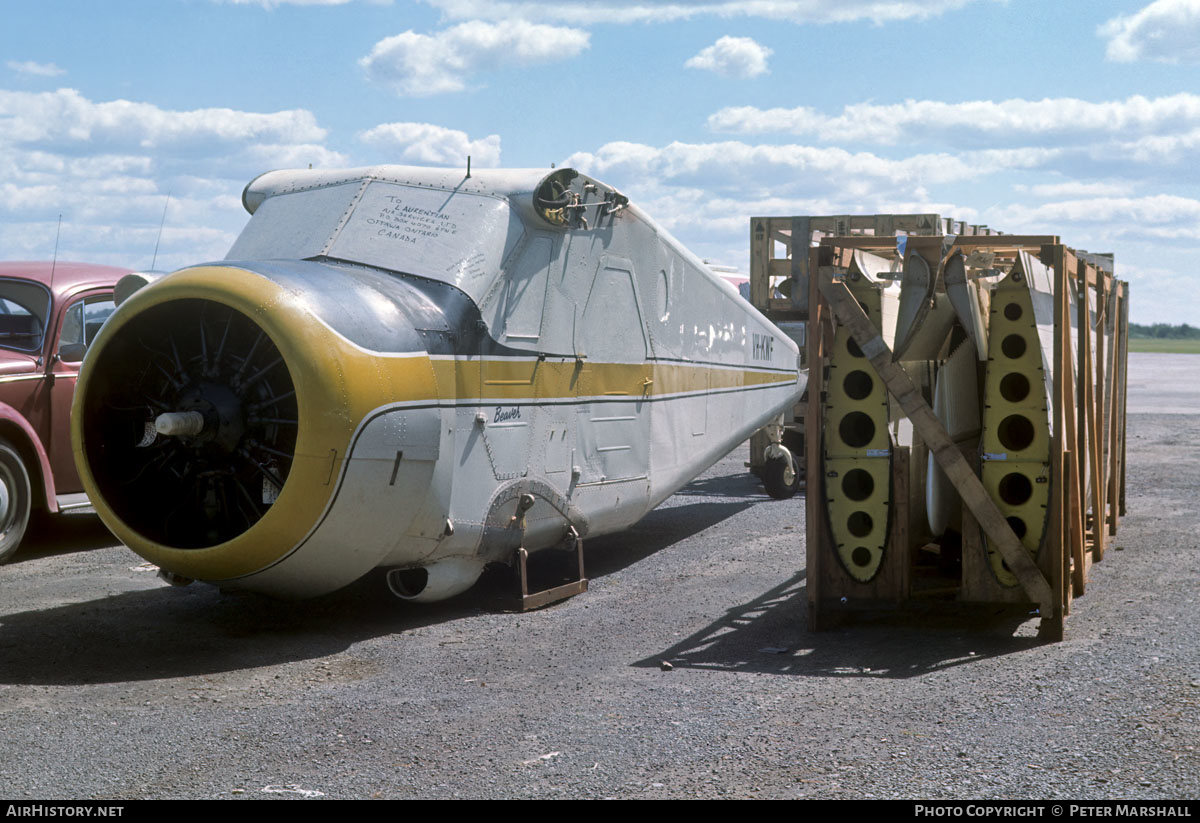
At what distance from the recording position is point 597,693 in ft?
18.0

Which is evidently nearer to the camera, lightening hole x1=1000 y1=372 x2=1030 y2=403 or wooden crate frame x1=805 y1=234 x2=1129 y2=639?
wooden crate frame x1=805 y1=234 x2=1129 y2=639

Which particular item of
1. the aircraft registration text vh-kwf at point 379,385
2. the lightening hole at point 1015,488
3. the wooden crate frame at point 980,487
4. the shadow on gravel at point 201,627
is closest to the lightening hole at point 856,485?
the wooden crate frame at point 980,487

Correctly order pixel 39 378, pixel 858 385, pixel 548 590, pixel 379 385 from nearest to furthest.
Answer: pixel 379 385 → pixel 858 385 → pixel 548 590 → pixel 39 378

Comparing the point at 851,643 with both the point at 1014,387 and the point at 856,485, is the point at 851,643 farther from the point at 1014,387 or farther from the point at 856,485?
the point at 1014,387

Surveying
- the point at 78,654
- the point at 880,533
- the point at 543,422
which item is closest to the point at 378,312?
the point at 543,422

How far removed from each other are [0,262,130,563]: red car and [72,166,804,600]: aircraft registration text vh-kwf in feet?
7.82

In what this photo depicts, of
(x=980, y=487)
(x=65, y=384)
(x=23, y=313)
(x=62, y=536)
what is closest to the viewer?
(x=980, y=487)

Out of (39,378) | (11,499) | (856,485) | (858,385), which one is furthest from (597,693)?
(39,378)

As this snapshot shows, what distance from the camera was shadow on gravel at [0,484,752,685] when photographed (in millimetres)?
6039

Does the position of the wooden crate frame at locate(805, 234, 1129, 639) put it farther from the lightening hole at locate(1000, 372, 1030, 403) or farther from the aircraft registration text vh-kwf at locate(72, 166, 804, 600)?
the aircraft registration text vh-kwf at locate(72, 166, 804, 600)

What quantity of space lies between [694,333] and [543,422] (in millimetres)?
2283

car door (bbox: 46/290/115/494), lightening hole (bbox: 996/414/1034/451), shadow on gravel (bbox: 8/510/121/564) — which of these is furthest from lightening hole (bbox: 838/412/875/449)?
car door (bbox: 46/290/115/494)

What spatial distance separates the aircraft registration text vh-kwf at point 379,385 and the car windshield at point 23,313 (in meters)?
2.54

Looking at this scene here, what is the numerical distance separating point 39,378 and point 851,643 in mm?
6505
